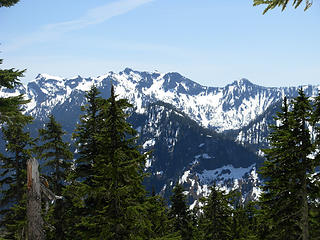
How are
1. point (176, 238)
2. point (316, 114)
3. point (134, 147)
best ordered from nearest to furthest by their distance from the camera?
point (176, 238) < point (316, 114) < point (134, 147)

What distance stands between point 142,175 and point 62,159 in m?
12.7

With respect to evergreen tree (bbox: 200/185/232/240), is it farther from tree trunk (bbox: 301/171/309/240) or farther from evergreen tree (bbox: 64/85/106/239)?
evergreen tree (bbox: 64/85/106/239)

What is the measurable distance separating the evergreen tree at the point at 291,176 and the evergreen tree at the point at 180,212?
19.7m

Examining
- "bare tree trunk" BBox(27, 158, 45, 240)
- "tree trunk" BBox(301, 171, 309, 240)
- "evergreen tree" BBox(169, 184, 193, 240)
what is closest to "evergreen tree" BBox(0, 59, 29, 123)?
"bare tree trunk" BBox(27, 158, 45, 240)

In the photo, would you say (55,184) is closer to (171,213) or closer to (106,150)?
(106,150)

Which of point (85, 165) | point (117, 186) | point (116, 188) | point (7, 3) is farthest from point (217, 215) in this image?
point (7, 3)

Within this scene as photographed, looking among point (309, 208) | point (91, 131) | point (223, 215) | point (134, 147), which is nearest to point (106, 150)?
point (134, 147)

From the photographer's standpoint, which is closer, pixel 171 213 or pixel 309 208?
pixel 309 208

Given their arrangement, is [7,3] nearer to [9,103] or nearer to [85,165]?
[9,103]

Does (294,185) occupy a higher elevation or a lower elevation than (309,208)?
higher

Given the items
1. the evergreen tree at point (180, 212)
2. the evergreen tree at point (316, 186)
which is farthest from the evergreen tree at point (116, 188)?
the evergreen tree at point (180, 212)

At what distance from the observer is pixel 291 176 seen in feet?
54.3

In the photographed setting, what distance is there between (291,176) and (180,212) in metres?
23.1

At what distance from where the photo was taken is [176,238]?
38.7 ft
